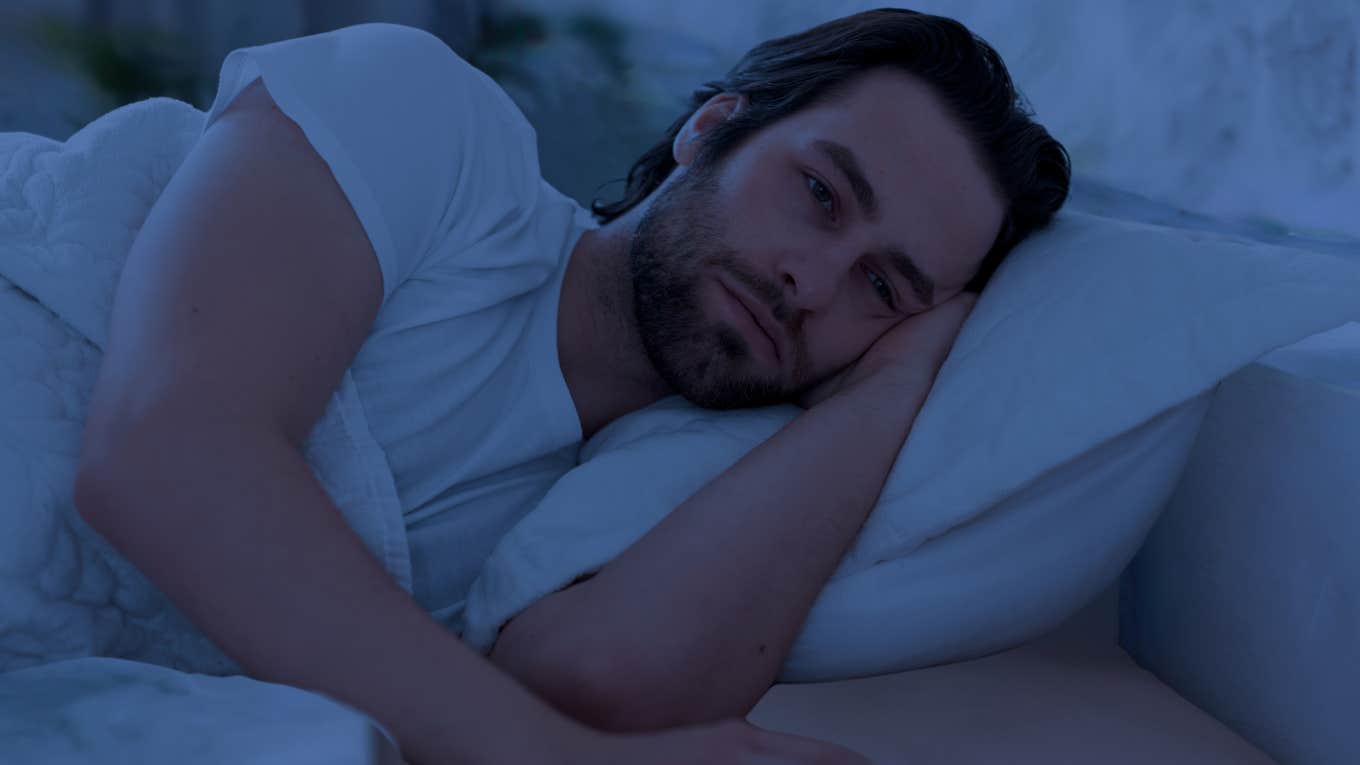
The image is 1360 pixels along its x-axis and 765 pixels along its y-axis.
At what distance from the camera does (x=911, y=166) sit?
1.08 metres

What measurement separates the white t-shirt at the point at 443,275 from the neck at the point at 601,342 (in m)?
0.03

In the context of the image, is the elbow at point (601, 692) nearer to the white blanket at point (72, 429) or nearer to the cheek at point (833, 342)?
the white blanket at point (72, 429)

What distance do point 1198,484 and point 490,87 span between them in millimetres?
732

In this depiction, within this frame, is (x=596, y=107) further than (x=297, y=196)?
Yes

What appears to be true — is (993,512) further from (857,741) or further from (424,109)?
(424,109)

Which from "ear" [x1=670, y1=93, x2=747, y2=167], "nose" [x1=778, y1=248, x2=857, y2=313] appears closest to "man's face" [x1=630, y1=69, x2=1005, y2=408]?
"nose" [x1=778, y1=248, x2=857, y2=313]

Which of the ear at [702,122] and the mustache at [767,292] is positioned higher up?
the ear at [702,122]

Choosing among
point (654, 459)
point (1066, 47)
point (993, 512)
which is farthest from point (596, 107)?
point (993, 512)

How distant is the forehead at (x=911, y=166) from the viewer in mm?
1068

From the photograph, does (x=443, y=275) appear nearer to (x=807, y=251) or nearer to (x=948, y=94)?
(x=807, y=251)

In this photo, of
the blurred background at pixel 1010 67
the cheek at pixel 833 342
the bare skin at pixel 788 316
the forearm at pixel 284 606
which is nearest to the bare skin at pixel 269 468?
the forearm at pixel 284 606

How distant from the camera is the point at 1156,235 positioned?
0.98 metres

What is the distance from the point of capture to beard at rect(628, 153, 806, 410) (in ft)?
→ 3.48

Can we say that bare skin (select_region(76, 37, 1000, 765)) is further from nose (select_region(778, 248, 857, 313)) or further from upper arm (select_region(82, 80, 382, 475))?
nose (select_region(778, 248, 857, 313))
